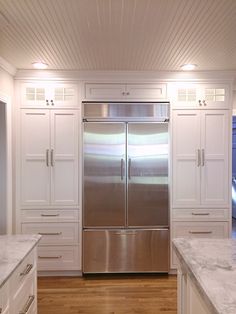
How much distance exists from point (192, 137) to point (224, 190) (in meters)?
0.77

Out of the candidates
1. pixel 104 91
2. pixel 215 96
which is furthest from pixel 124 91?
pixel 215 96

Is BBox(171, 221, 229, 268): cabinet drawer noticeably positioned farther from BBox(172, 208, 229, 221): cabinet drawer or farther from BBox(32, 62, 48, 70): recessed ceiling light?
BBox(32, 62, 48, 70): recessed ceiling light

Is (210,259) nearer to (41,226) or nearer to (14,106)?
(41,226)

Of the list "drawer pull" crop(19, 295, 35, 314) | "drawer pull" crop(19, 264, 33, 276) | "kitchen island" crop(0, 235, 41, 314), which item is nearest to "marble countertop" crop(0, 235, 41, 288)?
"kitchen island" crop(0, 235, 41, 314)

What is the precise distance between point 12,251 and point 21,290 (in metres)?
0.24

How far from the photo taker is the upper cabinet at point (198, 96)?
3.79 m

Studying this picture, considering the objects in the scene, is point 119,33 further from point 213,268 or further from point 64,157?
point 213,268

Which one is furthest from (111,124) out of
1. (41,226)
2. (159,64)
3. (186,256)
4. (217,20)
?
(186,256)

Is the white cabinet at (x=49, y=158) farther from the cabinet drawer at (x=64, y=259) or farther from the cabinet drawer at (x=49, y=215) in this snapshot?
the cabinet drawer at (x=64, y=259)

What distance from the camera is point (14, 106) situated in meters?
3.69

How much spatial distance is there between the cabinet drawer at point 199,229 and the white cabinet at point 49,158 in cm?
131

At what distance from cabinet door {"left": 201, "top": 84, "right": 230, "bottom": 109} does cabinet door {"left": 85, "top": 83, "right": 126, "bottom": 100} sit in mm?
1009

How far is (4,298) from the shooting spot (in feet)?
5.08

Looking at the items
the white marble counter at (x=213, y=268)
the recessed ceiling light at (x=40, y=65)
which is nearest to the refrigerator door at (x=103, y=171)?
the recessed ceiling light at (x=40, y=65)
